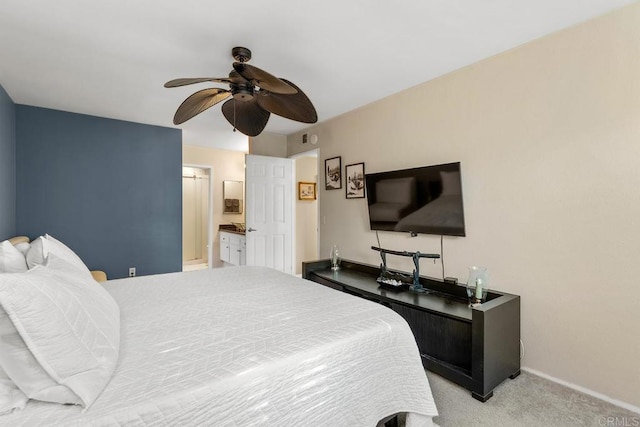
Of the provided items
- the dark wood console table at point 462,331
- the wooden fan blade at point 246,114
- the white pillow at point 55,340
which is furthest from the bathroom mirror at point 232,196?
the white pillow at point 55,340

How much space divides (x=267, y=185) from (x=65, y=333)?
3.70m

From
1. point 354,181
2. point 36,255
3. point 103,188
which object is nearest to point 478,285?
point 354,181

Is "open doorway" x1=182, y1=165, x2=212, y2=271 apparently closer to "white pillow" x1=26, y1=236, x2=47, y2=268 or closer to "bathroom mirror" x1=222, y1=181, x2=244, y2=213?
"bathroom mirror" x1=222, y1=181, x2=244, y2=213

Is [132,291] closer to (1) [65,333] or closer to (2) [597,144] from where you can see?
(1) [65,333]

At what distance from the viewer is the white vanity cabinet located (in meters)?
4.89

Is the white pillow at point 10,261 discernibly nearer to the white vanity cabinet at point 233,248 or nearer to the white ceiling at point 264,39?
the white ceiling at point 264,39

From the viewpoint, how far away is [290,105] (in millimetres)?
2141

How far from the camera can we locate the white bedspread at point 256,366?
3.02 feet

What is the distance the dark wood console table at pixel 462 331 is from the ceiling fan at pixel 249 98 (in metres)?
1.62

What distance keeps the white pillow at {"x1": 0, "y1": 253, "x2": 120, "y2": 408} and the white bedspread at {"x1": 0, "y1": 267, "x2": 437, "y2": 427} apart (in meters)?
0.05

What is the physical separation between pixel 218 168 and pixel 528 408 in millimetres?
5720

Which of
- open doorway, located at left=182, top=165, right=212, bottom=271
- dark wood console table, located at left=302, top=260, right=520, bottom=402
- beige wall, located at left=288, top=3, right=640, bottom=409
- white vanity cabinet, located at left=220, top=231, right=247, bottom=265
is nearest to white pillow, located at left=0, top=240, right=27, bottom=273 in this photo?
dark wood console table, located at left=302, top=260, right=520, bottom=402

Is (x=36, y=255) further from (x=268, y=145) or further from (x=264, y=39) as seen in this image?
(x=268, y=145)

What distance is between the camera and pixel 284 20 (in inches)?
78.0
